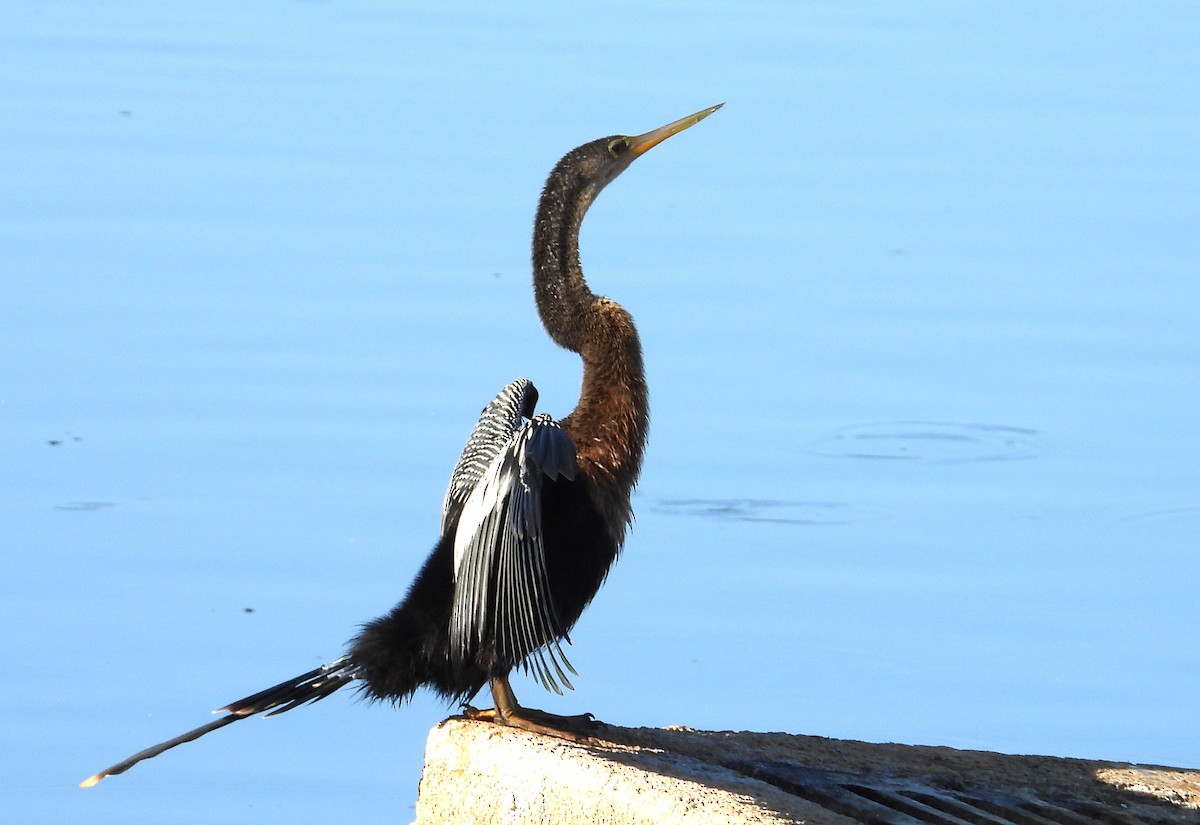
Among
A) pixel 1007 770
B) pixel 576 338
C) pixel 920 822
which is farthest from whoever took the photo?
pixel 576 338

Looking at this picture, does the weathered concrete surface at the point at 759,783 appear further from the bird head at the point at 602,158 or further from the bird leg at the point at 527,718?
the bird head at the point at 602,158

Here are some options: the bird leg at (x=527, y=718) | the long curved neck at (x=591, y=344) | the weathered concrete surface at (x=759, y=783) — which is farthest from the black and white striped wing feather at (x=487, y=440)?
the weathered concrete surface at (x=759, y=783)

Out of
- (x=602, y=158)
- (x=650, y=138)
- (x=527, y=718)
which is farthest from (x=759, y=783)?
(x=650, y=138)

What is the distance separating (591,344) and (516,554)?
0.72 metres

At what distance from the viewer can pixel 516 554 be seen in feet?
12.4

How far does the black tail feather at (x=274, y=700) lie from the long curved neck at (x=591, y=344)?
2.33 ft

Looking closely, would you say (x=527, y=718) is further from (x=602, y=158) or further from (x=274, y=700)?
(x=602, y=158)

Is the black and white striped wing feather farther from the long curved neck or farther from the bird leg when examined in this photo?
the bird leg

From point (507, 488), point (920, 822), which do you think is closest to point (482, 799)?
point (507, 488)

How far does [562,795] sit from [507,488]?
651 mm

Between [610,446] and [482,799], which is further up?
[610,446]

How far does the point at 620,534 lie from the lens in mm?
4047

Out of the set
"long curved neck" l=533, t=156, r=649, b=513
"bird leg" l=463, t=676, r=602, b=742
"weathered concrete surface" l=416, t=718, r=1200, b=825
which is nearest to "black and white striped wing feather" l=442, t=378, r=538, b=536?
"long curved neck" l=533, t=156, r=649, b=513

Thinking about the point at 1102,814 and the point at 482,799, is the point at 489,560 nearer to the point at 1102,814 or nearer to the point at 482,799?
the point at 482,799
